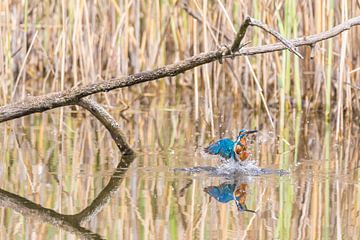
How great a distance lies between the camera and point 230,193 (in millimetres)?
4043

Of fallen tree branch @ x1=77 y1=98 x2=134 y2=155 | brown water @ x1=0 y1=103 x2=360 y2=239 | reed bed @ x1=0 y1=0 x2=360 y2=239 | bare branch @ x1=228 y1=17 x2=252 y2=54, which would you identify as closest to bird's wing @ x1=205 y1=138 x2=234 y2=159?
brown water @ x1=0 y1=103 x2=360 y2=239

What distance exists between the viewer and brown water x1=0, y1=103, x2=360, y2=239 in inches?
131

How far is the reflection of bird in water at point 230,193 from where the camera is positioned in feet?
12.4

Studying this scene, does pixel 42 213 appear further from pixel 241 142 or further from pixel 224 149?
pixel 241 142

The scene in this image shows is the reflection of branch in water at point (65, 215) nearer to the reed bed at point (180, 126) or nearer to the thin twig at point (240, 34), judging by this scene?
the reed bed at point (180, 126)

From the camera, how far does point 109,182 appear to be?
422 cm

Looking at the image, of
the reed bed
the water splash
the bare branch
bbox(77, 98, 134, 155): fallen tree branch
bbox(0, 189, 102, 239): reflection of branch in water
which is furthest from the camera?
bbox(77, 98, 134, 155): fallen tree branch

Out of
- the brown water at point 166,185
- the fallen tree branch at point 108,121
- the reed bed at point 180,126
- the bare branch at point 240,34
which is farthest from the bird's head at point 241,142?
the bare branch at point 240,34

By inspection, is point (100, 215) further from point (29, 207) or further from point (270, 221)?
point (270, 221)

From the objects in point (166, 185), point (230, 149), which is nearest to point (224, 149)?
point (230, 149)

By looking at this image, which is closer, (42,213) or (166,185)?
(42,213)

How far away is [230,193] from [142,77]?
1.99 ft

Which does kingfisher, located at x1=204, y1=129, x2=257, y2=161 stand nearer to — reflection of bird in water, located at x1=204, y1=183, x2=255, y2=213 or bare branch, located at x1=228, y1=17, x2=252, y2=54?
reflection of bird in water, located at x1=204, y1=183, x2=255, y2=213

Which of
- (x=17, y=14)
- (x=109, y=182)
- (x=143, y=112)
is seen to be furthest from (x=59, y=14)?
(x=109, y=182)
